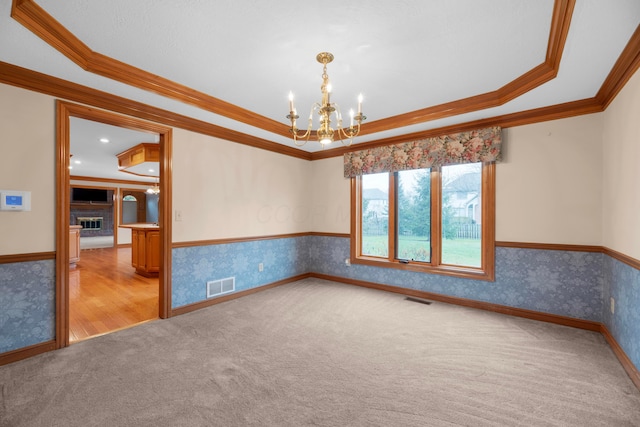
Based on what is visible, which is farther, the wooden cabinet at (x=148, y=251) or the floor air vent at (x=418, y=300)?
the wooden cabinet at (x=148, y=251)

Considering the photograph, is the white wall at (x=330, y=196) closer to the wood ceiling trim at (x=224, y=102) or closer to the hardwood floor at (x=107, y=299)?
the wood ceiling trim at (x=224, y=102)

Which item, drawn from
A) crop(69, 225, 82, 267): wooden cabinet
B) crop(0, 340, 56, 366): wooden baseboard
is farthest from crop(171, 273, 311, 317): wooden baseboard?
crop(69, 225, 82, 267): wooden cabinet

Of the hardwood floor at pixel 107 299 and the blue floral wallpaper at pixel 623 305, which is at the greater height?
the blue floral wallpaper at pixel 623 305

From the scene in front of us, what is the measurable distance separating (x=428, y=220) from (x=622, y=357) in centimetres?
226

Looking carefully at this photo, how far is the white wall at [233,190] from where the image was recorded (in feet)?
11.2

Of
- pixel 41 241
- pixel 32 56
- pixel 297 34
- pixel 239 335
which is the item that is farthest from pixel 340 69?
pixel 41 241

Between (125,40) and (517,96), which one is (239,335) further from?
(517,96)

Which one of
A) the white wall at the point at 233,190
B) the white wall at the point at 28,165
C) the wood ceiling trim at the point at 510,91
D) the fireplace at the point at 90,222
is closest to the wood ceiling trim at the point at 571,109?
the wood ceiling trim at the point at 510,91

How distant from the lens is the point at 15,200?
7.50 ft

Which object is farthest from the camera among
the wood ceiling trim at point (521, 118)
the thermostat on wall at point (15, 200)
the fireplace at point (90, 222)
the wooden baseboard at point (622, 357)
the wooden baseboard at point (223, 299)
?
the fireplace at point (90, 222)

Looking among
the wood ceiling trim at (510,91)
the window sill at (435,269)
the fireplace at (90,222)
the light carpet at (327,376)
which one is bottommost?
the light carpet at (327,376)

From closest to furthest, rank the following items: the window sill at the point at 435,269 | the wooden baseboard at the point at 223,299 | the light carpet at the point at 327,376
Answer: the light carpet at the point at 327,376, the wooden baseboard at the point at 223,299, the window sill at the point at 435,269

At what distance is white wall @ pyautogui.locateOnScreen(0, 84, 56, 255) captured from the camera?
2.26 metres

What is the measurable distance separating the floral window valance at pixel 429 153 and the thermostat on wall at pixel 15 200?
374 centimetres
